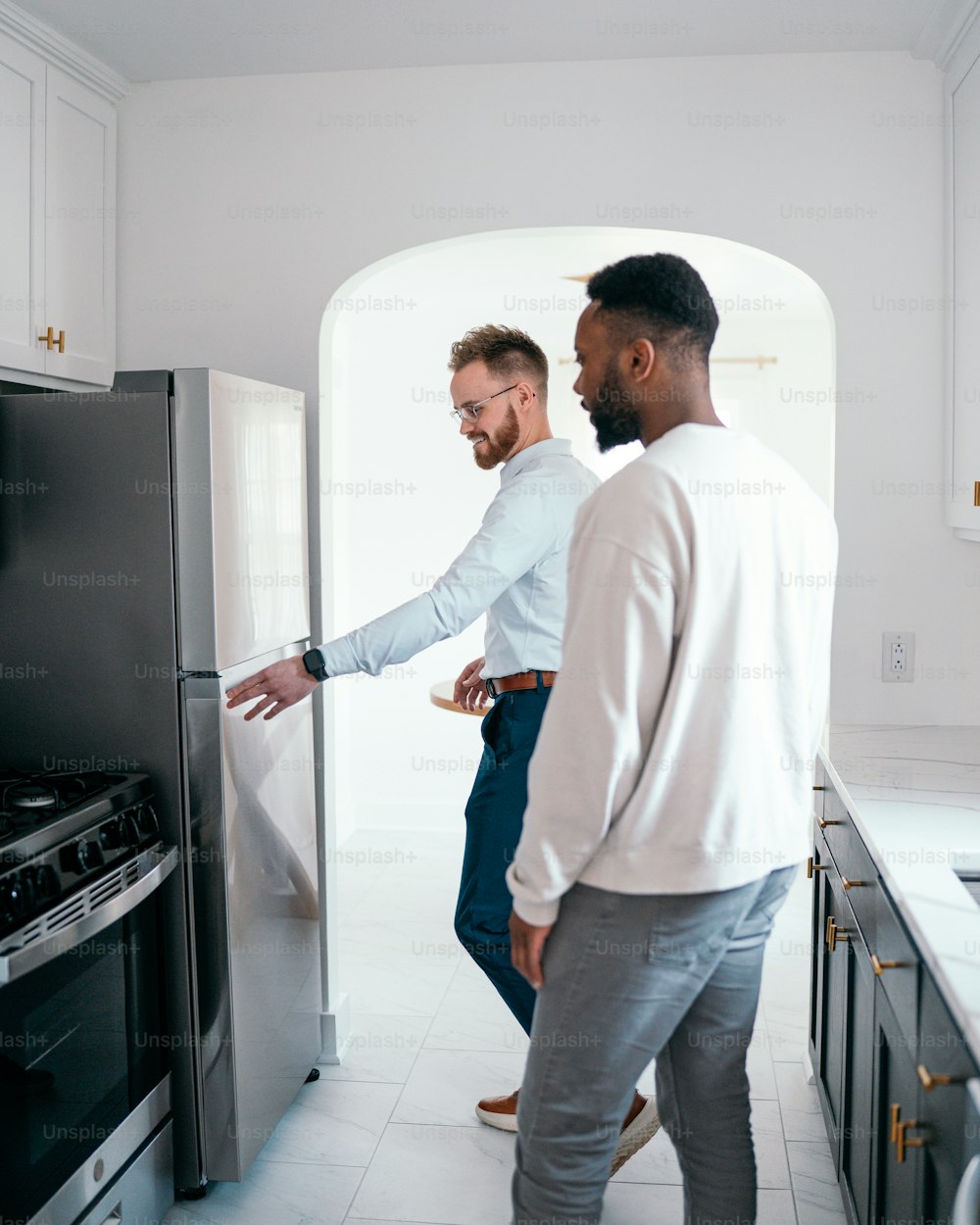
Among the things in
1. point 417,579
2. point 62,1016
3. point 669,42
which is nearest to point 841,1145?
point 62,1016

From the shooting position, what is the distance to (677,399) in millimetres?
1432

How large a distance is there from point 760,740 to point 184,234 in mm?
2007

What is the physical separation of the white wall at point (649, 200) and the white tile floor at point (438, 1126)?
95 cm

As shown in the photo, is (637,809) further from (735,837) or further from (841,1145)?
(841,1145)

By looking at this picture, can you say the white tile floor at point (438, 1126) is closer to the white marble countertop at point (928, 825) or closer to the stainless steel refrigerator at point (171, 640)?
the stainless steel refrigerator at point (171, 640)

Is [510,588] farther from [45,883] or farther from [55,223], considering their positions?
[55,223]

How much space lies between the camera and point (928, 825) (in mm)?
1771

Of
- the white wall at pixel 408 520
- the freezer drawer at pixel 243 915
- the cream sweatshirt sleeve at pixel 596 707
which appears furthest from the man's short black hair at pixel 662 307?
the white wall at pixel 408 520

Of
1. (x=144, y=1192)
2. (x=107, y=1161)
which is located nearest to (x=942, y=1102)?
(x=107, y=1161)

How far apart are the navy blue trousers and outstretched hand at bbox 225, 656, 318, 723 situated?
423 millimetres

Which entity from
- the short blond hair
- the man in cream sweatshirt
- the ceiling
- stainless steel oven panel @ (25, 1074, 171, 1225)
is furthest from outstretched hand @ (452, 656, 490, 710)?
the ceiling

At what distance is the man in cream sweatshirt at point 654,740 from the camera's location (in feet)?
4.24

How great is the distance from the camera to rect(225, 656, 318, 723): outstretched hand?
203 cm

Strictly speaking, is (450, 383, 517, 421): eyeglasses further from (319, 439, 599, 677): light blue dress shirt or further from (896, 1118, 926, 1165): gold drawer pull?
(896, 1118, 926, 1165): gold drawer pull
